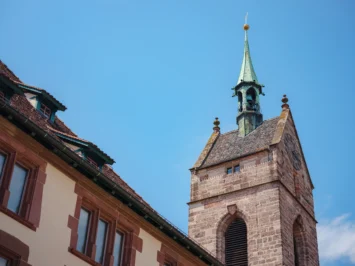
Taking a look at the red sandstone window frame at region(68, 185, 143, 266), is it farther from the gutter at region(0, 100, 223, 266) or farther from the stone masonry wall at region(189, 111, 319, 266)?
the stone masonry wall at region(189, 111, 319, 266)

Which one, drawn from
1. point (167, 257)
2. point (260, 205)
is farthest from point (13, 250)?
point (260, 205)

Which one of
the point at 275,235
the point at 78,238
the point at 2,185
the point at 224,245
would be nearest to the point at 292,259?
the point at 275,235

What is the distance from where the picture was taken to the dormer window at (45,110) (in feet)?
59.2

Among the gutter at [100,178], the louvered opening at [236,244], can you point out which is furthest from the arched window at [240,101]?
the gutter at [100,178]

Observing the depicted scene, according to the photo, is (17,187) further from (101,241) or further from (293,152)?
(293,152)

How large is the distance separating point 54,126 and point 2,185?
4774 mm

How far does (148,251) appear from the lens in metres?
17.7

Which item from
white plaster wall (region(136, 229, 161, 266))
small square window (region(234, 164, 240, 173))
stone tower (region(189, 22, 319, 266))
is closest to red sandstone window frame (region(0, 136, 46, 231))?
white plaster wall (region(136, 229, 161, 266))

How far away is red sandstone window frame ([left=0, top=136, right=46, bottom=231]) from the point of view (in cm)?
1360

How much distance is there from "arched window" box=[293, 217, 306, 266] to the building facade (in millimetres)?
18668

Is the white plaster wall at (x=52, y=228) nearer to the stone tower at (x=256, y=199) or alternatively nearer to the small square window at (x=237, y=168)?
the stone tower at (x=256, y=199)

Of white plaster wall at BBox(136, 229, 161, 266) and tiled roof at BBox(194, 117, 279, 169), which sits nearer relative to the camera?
white plaster wall at BBox(136, 229, 161, 266)

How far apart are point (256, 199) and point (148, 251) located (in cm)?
1908

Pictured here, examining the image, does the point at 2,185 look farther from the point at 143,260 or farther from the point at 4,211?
the point at 143,260
